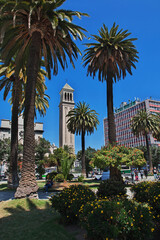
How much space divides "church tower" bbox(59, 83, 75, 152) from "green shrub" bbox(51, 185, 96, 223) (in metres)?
111

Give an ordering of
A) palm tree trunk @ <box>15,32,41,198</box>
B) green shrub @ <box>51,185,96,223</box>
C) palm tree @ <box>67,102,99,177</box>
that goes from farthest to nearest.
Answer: palm tree @ <box>67,102,99,177</box>
palm tree trunk @ <box>15,32,41,198</box>
green shrub @ <box>51,185,96,223</box>

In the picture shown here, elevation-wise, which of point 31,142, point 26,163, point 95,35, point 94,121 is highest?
point 95,35

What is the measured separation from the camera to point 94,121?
4388cm

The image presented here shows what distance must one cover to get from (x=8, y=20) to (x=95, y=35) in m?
11.2

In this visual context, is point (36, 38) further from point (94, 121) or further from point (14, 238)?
point (94, 121)

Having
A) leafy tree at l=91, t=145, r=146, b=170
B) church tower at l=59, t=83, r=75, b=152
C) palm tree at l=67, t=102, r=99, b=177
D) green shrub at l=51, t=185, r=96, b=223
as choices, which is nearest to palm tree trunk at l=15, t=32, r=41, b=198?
green shrub at l=51, t=185, r=96, b=223

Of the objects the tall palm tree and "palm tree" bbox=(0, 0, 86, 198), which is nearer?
"palm tree" bbox=(0, 0, 86, 198)

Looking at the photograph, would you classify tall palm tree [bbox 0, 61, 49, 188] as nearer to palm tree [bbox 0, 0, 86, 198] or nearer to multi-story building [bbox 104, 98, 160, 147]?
palm tree [bbox 0, 0, 86, 198]

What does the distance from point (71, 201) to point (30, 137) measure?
703 cm

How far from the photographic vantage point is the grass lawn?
20.9 feet

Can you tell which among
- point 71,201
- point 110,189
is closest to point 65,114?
point 110,189

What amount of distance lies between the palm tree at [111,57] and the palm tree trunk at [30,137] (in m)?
8.58

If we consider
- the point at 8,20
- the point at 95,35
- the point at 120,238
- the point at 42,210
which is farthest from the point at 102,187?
the point at 95,35

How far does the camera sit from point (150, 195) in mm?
6887
